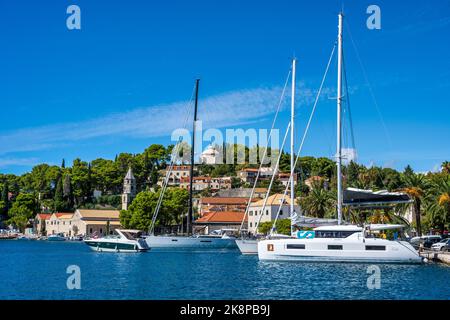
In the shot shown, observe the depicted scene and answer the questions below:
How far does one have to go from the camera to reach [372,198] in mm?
47844

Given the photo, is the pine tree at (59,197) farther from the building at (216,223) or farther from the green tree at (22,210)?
the building at (216,223)

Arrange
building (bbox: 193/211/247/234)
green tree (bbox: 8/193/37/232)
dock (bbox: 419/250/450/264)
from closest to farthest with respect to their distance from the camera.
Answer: dock (bbox: 419/250/450/264)
building (bbox: 193/211/247/234)
green tree (bbox: 8/193/37/232)

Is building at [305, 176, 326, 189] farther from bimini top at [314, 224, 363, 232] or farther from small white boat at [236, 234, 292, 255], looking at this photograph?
bimini top at [314, 224, 363, 232]

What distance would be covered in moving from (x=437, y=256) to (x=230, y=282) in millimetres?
21515

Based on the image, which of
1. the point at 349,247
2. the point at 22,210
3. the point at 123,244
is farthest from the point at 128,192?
the point at 349,247

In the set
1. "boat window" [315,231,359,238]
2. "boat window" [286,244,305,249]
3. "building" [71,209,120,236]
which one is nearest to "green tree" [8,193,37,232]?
"building" [71,209,120,236]

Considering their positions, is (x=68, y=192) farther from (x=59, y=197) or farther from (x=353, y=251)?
(x=353, y=251)

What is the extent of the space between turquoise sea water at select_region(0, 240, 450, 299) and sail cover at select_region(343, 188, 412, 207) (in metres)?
5.11

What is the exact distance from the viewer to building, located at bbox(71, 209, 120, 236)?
16138cm

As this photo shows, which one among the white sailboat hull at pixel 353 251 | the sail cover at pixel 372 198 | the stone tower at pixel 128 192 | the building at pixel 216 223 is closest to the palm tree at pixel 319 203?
the sail cover at pixel 372 198

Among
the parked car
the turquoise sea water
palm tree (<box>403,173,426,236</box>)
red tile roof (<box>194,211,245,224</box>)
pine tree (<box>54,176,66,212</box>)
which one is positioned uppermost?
pine tree (<box>54,176,66,212</box>)
